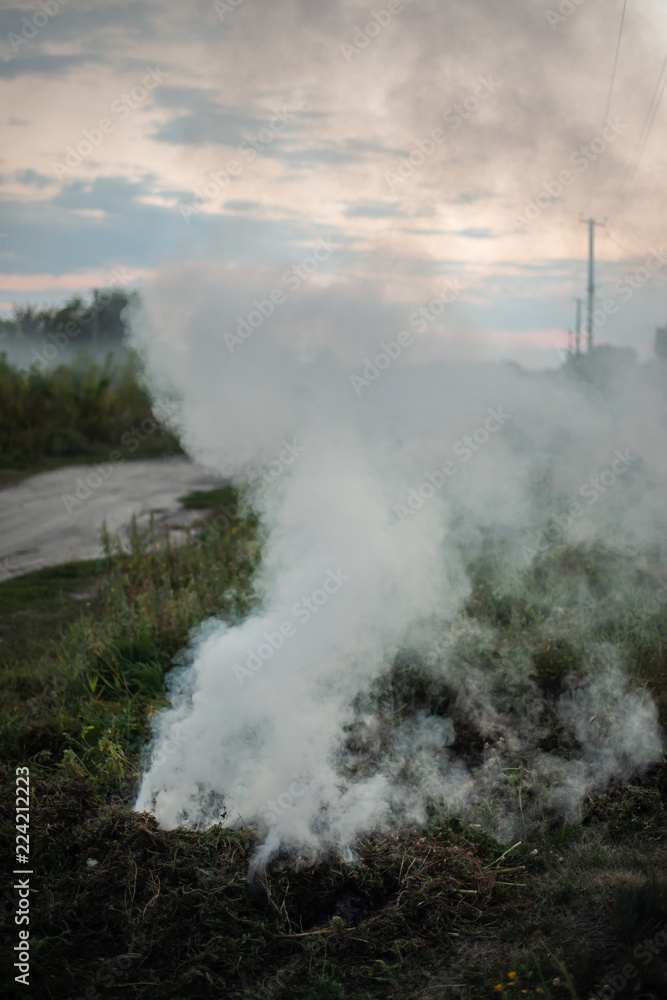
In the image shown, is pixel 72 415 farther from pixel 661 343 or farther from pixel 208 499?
pixel 661 343

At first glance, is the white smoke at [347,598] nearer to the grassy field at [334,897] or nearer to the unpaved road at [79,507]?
the grassy field at [334,897]

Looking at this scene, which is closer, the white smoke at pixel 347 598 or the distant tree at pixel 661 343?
the white smoke at pixel 347 598

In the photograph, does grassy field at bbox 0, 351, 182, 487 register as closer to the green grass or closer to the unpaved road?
the unpaved road

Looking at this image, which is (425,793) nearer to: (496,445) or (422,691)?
(422,691)

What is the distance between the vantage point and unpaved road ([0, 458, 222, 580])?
10414 millimetres

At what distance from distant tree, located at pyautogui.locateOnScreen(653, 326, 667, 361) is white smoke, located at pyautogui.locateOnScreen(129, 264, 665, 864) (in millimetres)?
710

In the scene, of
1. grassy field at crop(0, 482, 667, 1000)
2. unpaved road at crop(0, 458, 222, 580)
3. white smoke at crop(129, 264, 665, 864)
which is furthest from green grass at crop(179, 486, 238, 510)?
grassy field at crop(0, 482, 667, 1000)

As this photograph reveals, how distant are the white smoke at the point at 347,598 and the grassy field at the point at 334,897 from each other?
16 cm

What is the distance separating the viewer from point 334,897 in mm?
3256

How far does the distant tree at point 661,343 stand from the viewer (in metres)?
5.63

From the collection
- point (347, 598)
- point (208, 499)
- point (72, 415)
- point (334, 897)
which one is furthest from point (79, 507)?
point (334, 897)

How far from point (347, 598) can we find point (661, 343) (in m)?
3.39

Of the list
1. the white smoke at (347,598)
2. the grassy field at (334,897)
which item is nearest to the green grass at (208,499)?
the white smoke at (347,598)

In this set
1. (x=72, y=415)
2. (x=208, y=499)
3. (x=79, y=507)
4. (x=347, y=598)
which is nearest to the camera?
(x=347, y=598)
